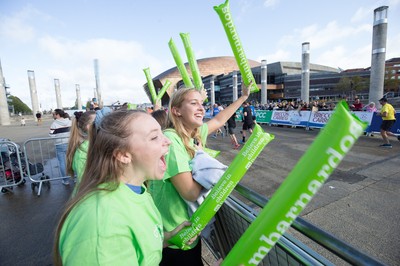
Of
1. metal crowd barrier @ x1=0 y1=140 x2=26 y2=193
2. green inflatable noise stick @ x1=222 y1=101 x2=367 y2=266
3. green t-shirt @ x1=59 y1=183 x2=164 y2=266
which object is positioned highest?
green inflatable noise stick @ x1=222 y1=101 x2=367 y2=266

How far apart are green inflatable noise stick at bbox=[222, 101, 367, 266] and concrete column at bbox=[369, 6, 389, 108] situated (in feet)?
54.2

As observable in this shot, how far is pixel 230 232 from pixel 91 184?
4.14 feet

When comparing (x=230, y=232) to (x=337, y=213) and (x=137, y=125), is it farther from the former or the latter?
(x=337, y=213)

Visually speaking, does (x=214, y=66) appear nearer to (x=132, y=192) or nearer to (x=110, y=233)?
(x=132, y=192)

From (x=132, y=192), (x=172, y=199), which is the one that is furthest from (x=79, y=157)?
(x=132, y=192)

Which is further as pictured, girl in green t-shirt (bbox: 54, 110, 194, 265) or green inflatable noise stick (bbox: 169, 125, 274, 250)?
green inflatable noise stick (bbox: 169, 125, 274, 250)

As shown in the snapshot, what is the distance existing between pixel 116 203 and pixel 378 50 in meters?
17.1

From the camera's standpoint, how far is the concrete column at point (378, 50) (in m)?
12.6

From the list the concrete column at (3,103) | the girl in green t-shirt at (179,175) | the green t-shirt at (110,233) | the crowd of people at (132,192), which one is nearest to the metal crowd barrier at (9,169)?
the girl in green t-shirt at (179,175)

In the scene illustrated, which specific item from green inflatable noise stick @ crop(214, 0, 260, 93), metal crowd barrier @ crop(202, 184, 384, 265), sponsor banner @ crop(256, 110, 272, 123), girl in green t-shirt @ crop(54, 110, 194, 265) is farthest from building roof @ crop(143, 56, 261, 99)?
girl in green t-shirt @ crop(54, 110, 194, 265)

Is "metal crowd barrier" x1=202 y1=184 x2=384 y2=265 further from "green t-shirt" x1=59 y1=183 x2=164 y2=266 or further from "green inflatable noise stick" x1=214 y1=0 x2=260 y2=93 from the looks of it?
"green inflatable noise stick" x1=214 y1=0 x2=260 y2=93

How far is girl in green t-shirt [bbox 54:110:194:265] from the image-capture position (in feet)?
2.71

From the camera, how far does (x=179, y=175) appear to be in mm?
1386

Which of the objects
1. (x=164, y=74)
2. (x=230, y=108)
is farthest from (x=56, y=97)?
(x=164, y=74)
